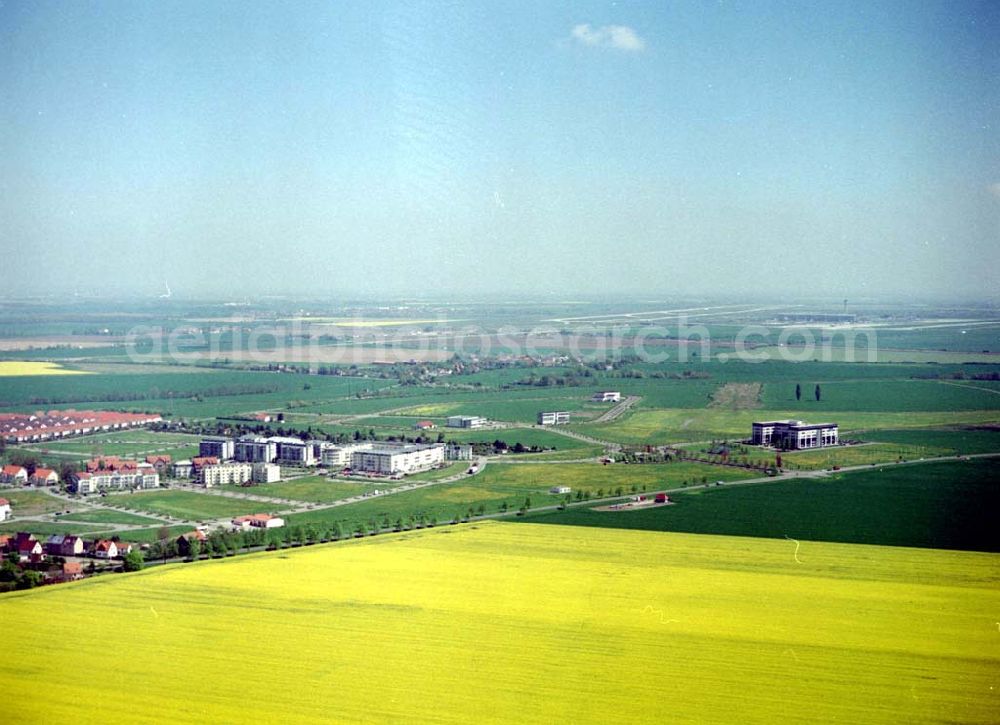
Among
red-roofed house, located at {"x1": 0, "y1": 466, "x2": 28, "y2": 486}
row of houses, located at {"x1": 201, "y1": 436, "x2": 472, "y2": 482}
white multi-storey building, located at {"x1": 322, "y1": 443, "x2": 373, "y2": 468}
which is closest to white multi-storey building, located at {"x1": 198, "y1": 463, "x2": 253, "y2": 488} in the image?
→ row of houses, located at {"x1": 201, "y1": 436, "x2": 472, "y2": 482}

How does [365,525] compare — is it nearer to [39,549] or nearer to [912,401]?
[39,549]

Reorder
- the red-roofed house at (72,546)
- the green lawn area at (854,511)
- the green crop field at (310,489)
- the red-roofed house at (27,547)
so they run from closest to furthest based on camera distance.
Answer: the red-roofed house at (27,547), the red-roofed house at (72,546), the green lawn area at (854,511), the green crop field at (310,489)

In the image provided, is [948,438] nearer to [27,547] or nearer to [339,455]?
[339,455]

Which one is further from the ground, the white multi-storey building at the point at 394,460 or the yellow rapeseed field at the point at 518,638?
the white multi-storey building at the point at 394,460

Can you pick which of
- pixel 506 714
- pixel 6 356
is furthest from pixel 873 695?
pixel 6 356

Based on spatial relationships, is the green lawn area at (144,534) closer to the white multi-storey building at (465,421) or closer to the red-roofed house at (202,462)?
the red-roofed house at (202,462)

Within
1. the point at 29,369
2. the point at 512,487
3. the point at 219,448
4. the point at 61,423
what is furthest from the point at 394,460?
the point at 29,369

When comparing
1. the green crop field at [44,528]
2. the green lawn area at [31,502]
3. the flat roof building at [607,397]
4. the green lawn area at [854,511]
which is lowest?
the green lawn area at [854,511]

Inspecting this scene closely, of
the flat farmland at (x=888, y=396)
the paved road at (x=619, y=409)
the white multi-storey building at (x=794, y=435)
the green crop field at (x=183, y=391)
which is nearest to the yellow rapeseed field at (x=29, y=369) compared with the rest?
the green crop field at (x=183, y=391)
